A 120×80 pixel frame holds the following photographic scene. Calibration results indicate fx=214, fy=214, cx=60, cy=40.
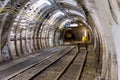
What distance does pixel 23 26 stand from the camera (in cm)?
1461

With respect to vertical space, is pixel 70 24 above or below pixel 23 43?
above

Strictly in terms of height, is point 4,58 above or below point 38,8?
below

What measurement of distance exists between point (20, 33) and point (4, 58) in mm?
3243

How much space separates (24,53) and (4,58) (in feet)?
11.4

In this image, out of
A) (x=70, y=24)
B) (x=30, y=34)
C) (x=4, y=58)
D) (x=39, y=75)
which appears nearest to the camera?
(x=39, y=75)

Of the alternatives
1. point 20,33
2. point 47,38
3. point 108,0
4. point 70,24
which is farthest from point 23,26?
point 70,24

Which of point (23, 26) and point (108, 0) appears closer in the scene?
point (108, 0)

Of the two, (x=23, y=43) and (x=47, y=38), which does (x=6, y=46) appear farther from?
(x=47, y=38)

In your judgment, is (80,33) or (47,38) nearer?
(47,38)

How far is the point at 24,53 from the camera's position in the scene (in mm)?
15062

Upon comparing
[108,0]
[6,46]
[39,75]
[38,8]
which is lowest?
[39,75]

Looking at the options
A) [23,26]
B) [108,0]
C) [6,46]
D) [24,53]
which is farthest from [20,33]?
[108,0]

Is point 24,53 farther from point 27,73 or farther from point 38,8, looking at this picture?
point 27,73

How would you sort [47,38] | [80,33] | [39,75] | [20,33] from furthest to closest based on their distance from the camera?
1. [80,33]
2. [47,38]
3. [20,33]
4. [39,75]
